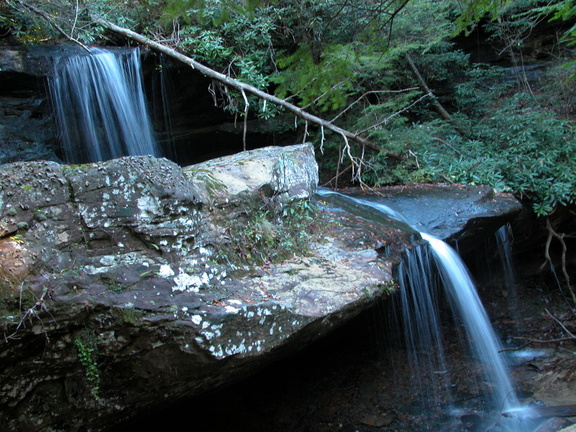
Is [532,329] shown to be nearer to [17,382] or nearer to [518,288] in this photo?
[518,288]

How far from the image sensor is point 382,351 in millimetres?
6199

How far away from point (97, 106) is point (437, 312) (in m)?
7.05

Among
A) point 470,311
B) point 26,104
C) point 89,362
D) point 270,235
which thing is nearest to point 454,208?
point 470,311

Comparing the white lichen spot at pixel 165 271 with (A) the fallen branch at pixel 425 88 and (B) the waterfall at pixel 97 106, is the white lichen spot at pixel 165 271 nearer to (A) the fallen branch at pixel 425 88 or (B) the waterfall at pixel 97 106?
(B) the waterfall at pixel 97 106

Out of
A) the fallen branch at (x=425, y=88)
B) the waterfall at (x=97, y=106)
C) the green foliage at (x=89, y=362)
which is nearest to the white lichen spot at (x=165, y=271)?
the green foliage at (x=89, y=362)

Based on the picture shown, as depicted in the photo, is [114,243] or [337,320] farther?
[337,320]

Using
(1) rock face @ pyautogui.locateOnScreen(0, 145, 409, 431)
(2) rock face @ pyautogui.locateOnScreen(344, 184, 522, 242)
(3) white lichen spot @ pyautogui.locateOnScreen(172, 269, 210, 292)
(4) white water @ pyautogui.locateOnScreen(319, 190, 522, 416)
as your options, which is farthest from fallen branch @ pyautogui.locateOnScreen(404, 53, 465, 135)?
(3) white lichen spot @ pyautogui.locateOnScreen(172, 269, 210, 292)

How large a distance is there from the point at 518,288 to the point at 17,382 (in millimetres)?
8052

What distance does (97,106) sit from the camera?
26.7 ft

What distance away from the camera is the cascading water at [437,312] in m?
5.57

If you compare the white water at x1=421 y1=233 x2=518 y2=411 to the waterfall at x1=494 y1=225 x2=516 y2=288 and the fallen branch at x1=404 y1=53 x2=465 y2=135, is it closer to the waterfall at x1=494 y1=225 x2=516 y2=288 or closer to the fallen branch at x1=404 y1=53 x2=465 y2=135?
the waterfall at x1=494 y1=225 x2=516 y2=288

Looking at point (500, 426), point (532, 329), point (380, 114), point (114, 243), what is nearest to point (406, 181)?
point (380, 114)

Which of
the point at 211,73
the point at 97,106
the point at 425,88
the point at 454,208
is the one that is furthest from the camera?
the point at 425,88

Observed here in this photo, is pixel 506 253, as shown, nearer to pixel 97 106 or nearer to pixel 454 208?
pixel 454 208
